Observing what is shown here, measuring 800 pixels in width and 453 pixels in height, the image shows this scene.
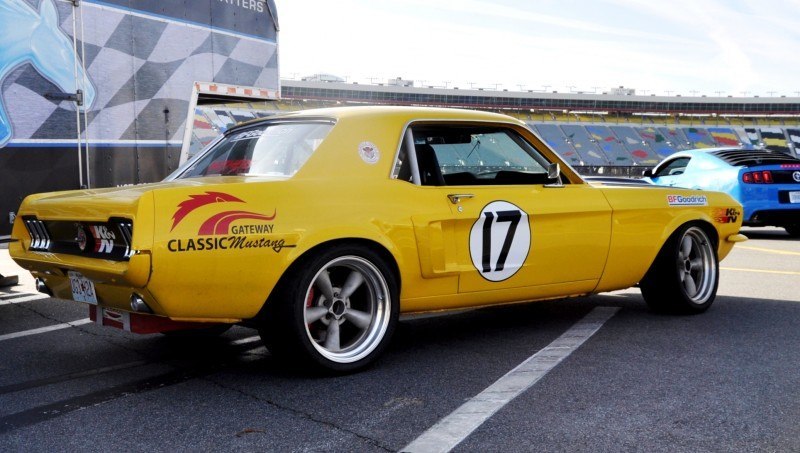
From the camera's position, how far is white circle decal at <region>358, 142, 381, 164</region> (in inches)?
160

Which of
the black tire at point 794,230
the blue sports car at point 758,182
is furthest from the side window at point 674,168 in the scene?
the black tire at point 794,230

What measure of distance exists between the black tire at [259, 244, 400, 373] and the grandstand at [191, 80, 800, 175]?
56896 millimetres

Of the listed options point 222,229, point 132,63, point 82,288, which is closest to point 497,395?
point 222,229

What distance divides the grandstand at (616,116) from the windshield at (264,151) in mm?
56087

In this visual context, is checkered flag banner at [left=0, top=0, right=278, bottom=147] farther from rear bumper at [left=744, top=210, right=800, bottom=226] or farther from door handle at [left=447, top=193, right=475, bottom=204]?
rear bumper at [left=744, top=210, right=800, bottom=226]

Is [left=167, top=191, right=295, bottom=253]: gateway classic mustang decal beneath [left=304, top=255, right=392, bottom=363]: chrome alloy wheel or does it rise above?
above

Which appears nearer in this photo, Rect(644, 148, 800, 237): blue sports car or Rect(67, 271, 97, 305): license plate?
Rect(67, 271, 97, 305): license plate

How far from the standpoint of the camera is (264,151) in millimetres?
4207

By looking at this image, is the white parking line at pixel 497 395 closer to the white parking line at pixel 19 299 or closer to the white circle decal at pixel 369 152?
the white circle decal at pixel 369 152

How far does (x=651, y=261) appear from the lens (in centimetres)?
521

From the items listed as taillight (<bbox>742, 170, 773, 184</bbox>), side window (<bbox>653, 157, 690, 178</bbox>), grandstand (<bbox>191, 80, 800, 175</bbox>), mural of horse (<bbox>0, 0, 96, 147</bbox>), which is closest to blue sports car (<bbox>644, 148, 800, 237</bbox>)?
taillight (<bbox>742, 170, 773, 184</bbox>)

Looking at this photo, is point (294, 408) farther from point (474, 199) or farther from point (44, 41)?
point (44, 41)

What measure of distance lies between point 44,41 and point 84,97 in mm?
557

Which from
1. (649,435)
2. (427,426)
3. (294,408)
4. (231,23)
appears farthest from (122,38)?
(649,435)
